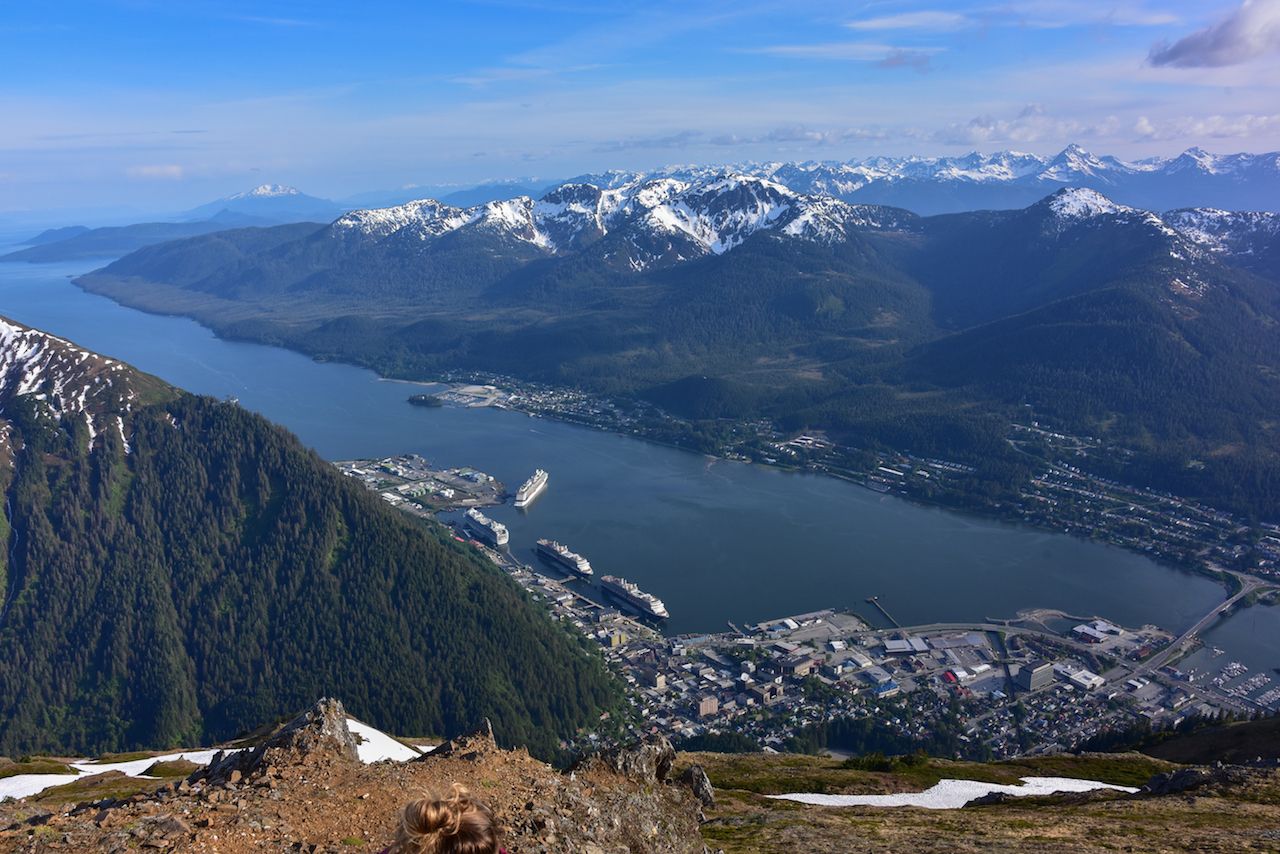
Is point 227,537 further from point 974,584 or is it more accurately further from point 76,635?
point 974,584

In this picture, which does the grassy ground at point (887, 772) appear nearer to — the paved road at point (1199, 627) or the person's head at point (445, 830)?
the person's head at point (445, 830)

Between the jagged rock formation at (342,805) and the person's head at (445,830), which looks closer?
the person's head at (445,830)

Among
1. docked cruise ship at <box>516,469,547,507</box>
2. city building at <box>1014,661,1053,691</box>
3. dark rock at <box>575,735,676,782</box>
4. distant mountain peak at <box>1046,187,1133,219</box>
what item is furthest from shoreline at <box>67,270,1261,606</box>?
distant mountain peak at <box>1046,187,1133,219</box>

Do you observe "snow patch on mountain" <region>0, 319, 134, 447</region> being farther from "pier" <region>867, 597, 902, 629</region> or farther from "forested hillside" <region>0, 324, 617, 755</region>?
"pier" <region>867, 597, 902, 629</region>

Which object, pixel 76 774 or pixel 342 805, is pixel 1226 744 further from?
pixel 76 774

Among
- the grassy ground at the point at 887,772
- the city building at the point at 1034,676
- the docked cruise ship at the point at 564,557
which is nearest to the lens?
the grassy ground at the point at 887,772

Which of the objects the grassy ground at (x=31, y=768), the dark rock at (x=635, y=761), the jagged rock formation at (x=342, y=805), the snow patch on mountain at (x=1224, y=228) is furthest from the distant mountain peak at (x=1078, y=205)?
the grassy ground at (x=31, y=768)

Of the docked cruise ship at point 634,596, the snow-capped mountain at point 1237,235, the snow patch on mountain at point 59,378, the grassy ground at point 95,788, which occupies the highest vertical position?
the snow-capped mountain at point 1237,235
